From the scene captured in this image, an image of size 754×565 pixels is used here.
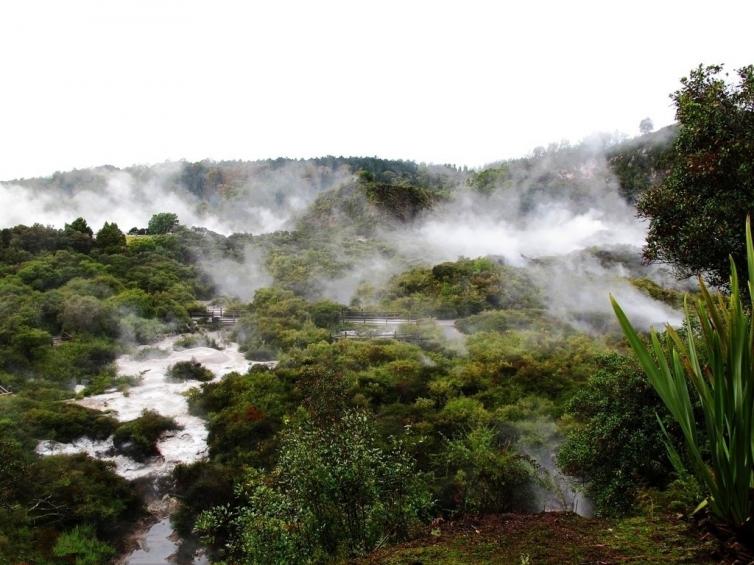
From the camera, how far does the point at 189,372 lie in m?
21.2

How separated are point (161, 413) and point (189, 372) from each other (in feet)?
12.0

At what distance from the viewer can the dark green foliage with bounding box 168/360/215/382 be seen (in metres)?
21.0

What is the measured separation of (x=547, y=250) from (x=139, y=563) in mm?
36851

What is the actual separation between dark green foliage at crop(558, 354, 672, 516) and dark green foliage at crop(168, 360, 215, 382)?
620 inches

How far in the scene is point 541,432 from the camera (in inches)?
494

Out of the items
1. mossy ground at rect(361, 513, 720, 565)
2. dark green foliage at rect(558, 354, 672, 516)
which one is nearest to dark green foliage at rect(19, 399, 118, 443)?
dark green foliage at rect(558, 354, 672, 516)

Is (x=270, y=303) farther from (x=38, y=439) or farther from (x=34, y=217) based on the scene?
(x=34, y=217)

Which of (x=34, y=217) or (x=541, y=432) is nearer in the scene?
(x=541, y=432)

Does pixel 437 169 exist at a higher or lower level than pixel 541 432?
higher

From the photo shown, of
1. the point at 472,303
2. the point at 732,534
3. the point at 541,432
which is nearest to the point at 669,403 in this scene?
the point at 732,534

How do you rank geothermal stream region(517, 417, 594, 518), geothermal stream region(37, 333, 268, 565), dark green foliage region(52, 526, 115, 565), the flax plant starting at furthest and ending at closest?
geothermal stream region(37, 333, 268, 565) < dark green foliage region(52, 526, 115, 565) < geothermal stream region(517, 417, 594, 518) < the flax plant

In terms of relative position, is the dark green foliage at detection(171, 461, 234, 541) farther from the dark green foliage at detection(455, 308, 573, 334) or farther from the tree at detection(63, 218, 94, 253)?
the tree at detection(63, 218, 94, 253)

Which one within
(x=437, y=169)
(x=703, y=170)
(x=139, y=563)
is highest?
(x=437, y=169)

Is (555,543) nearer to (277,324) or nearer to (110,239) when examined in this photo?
(277,324)
